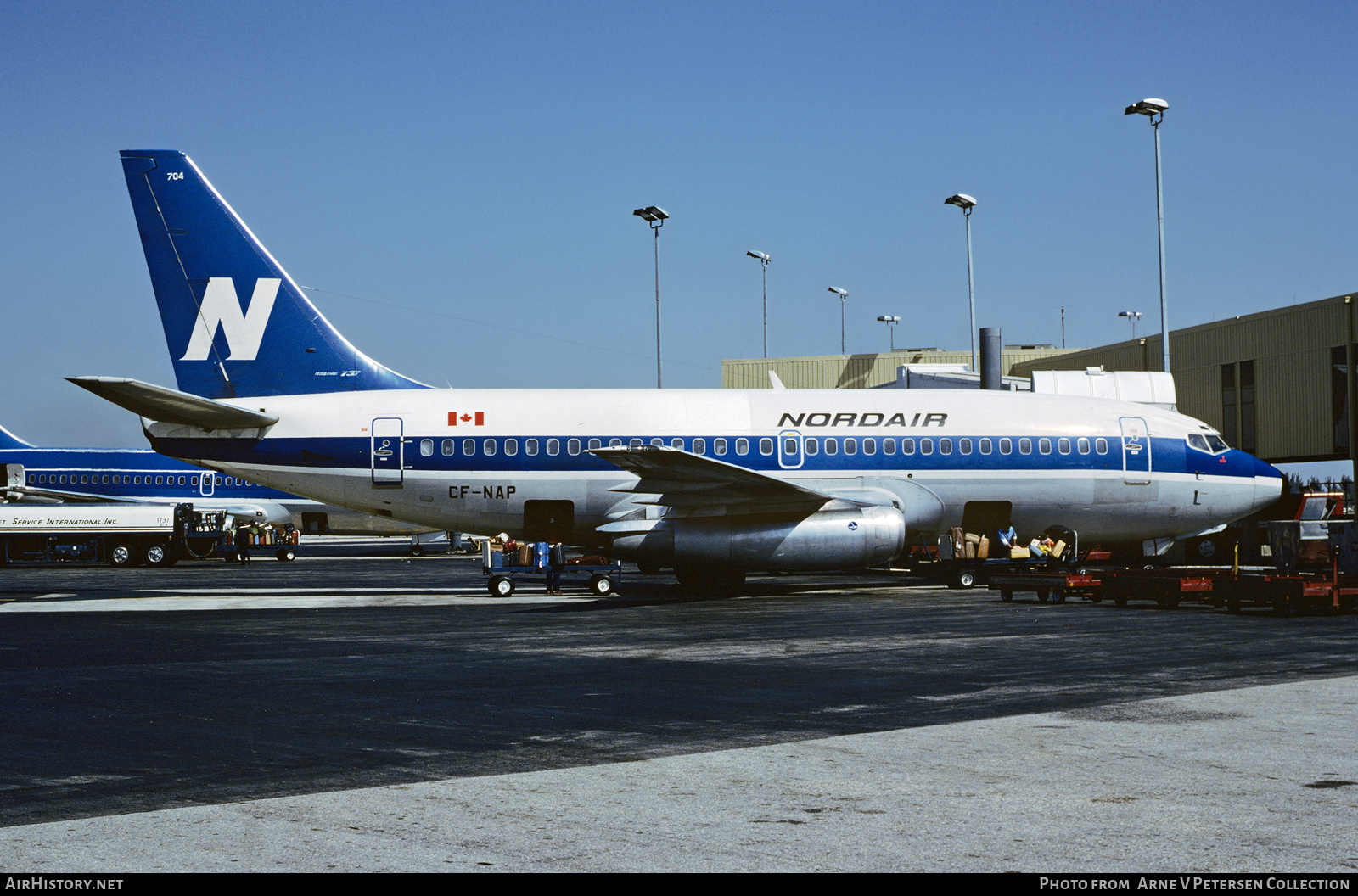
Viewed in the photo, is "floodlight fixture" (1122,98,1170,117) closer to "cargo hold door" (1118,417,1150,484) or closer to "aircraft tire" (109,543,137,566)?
"cargo hold door" (1118,417,1150,484)

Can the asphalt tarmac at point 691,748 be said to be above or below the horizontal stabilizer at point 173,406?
below

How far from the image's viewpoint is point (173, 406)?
2447 centimetres

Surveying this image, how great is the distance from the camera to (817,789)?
7.37m

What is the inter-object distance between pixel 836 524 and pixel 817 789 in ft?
55.3

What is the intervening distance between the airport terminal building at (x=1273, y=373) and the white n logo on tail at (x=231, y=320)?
31.8 m

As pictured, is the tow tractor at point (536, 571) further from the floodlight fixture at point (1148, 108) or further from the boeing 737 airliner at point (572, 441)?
the floodlight fixture at point (1148, 108)

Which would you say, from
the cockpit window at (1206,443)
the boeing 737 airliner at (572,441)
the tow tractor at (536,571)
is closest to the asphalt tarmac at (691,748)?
the boeing 737 airliner at (572,441)

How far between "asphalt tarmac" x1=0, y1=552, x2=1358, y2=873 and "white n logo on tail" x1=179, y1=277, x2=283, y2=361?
9.09 meters

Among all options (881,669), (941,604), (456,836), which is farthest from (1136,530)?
(456,836)

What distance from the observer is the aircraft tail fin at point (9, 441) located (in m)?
62.2

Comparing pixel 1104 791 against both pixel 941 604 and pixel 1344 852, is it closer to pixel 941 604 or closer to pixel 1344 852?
pixel 1344 852

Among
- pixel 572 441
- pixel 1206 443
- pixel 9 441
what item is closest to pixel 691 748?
pixel 572 441

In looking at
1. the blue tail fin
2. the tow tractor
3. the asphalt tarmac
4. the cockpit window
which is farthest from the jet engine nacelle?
the cockpit window

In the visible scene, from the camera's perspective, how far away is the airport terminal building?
4288cm
